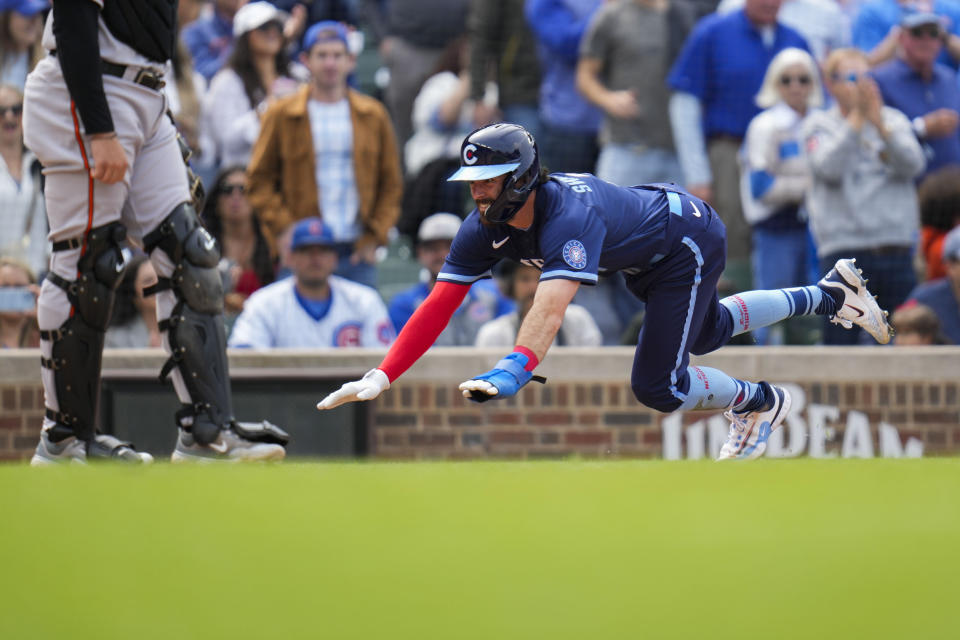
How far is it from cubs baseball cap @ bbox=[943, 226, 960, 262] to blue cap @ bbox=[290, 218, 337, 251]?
4.12m

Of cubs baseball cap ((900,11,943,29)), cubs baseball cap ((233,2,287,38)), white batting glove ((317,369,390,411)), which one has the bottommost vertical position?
white batting glove ((317,369,390,411))

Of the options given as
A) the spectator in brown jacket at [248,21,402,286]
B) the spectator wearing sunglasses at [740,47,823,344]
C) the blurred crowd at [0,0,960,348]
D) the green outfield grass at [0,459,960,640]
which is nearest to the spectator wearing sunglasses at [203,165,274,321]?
the blurred crowd at [0,0,960,348]

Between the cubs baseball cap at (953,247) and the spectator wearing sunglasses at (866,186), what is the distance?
9.4 inches

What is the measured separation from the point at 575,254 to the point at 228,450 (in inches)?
72.7

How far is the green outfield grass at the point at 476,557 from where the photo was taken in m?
3.39

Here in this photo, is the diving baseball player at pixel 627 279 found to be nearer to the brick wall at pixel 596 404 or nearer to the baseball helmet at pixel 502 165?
the baseball helmet at pixel 502 165

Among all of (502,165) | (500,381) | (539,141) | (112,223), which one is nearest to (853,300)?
(502,165)

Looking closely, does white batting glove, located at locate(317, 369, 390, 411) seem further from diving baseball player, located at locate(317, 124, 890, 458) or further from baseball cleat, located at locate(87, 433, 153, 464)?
baseball cleat, located at locate(87, 433, 153, 464)

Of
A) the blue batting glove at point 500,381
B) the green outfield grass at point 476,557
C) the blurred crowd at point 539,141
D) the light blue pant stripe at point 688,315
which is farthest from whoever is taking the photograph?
the blurred crowd at point 539,141

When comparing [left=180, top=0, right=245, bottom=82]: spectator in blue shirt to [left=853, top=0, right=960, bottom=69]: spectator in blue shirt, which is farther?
[left=180, top=0, right=245, bottom=82]: spectator in blue shirt

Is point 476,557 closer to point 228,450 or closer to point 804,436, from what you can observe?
point 228,450

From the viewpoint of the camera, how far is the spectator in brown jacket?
1077 centimetres

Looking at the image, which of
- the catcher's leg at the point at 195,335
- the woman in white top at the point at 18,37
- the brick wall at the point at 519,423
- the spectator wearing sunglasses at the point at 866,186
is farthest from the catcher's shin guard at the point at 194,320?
the spectator wearing sunglasses at the point at 866,186

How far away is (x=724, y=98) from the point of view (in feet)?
37.2
